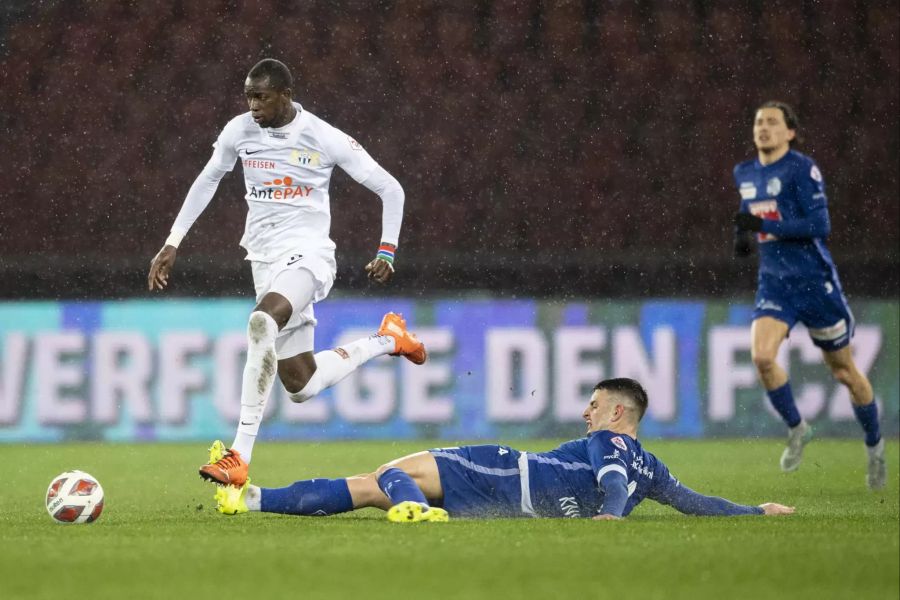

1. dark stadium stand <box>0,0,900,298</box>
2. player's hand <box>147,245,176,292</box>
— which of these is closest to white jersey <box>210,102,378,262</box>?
player's hand <box>147,245,176,292</box>

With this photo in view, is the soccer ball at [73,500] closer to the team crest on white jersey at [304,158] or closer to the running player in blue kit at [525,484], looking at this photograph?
the running player in blue kit at [525,484]

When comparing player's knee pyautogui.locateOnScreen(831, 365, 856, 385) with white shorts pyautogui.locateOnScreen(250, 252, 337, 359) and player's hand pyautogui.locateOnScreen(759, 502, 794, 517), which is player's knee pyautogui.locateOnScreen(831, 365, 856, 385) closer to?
player's hand pyautogui.locateOnScreen(759, 502, 794, 517)

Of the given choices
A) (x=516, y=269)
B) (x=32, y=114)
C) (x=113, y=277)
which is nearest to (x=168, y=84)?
(x=32, y=114)

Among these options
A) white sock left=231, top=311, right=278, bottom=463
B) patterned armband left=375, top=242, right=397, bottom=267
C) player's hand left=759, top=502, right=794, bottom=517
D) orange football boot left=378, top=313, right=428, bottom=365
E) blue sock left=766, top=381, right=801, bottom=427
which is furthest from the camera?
blue sock left=766, top=381, right=801, bottom=427

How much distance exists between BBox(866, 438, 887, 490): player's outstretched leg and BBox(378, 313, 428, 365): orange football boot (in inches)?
95.5

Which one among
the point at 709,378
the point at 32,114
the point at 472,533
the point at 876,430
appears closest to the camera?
the point at 472,533

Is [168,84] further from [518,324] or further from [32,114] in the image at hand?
[518,324]

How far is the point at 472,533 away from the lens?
4.69 m

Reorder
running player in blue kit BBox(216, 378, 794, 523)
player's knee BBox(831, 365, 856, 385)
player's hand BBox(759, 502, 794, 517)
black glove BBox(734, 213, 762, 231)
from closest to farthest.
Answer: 1. running player in blue kit BBox(216, 378, 794, 523)
2. player's hand BBox(759, 502, 794, 517)
3. black glove BBox(734, 213, 762, 231)
4. player's knee BBox(831, 365, 856, 385)

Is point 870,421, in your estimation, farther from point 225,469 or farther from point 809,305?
point 225,469

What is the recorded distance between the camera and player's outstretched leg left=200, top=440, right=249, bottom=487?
205 inches

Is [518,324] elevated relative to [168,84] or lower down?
lower down

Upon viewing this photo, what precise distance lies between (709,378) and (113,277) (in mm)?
4694

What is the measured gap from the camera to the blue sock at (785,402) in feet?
24.2
